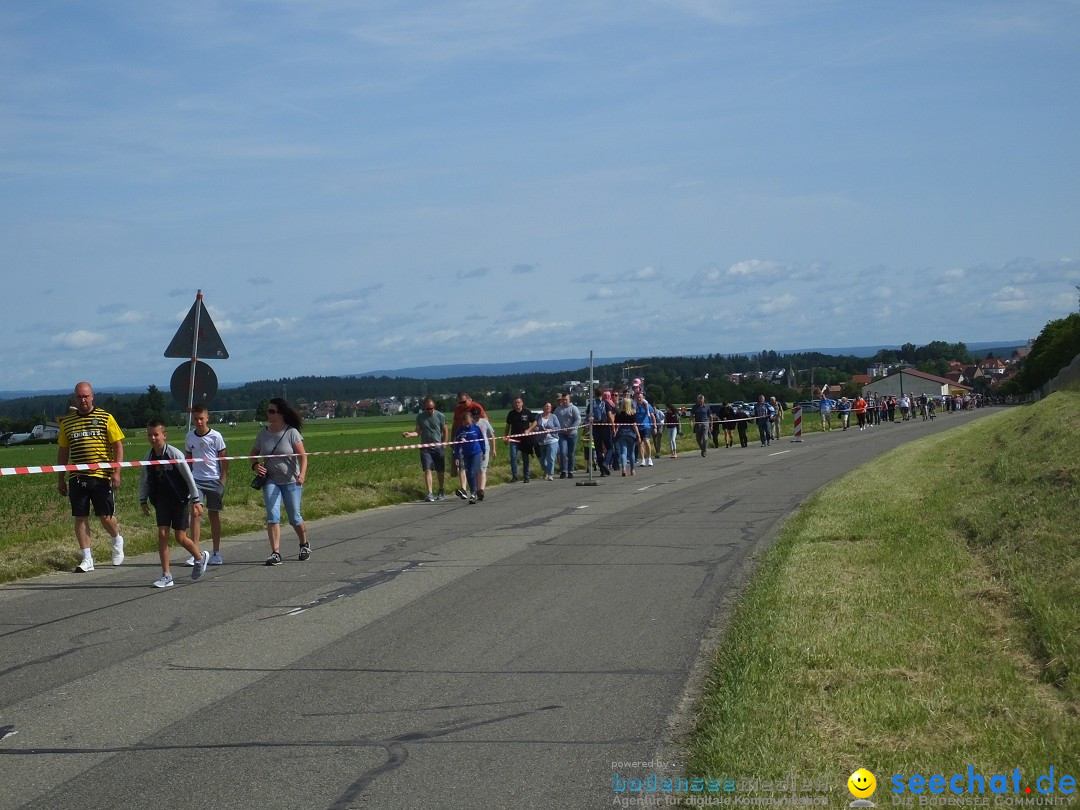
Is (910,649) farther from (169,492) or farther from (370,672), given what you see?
(169,492)

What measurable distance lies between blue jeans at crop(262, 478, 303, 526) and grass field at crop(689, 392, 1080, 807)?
5018mm

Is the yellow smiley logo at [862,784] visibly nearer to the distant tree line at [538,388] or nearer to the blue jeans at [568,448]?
the blue jeans at [568,448]

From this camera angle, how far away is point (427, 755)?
233 inches

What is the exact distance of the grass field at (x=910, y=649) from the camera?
18.3ft

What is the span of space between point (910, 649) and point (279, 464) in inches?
295

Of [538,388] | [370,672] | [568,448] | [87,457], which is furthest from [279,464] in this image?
[538,388]

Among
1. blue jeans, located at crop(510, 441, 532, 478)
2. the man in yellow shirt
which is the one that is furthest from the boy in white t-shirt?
blue jeans, located at crop(510, 441, 532, 478)

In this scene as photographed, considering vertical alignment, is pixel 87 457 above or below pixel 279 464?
above

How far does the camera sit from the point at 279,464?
13047 mm

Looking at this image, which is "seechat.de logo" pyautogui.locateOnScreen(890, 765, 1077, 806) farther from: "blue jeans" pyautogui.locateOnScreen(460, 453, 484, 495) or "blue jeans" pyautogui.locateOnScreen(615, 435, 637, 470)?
"blue jeans" pyautogui.locateOnScreen(615, 435, 637, 470)

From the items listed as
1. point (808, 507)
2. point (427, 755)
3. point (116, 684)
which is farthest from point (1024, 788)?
point (808, 507)

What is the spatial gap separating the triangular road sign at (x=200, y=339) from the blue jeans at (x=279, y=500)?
3.35m

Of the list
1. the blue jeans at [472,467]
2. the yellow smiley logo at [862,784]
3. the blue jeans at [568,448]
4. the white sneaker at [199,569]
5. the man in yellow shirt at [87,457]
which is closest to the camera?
the yellow smiley logo at [862,784]

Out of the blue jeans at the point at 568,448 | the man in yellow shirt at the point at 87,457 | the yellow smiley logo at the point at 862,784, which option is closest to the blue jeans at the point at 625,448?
the blue jeans at the point at 568,448
